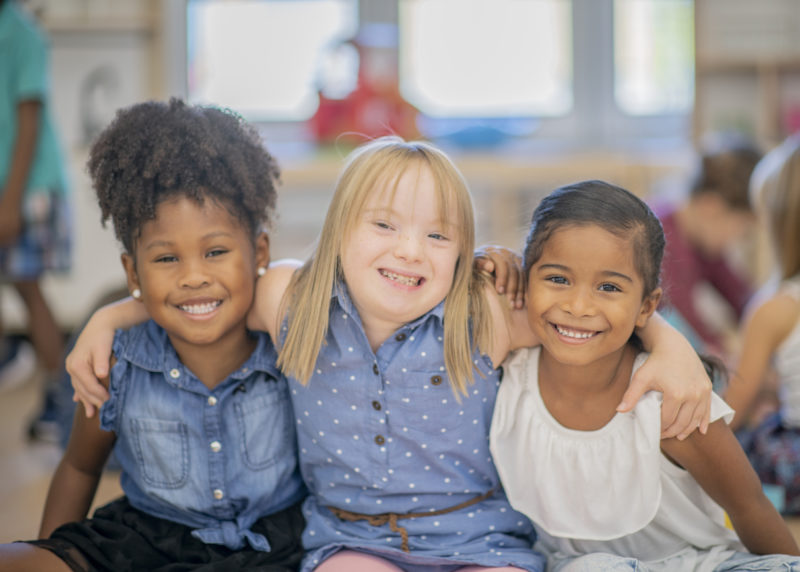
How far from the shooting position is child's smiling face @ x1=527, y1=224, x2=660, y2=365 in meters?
1.14

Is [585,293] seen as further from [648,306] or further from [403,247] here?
[403,247]

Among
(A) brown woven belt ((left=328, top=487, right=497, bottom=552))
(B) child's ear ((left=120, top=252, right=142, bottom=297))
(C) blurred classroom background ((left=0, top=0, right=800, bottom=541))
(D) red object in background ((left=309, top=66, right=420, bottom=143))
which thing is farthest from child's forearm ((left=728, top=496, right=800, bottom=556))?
(D) red object in background ((left=309, top=66, right=420, bottom=143))

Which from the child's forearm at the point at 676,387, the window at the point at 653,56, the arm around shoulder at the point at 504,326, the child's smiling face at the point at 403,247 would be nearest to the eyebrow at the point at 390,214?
the child's smiling face at the point at 403,247

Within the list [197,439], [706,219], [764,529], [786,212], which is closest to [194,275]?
[197,439]

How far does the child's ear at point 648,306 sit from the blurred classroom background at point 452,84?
6.32 ft

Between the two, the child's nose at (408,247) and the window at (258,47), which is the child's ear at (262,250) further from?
the window at (258,47)

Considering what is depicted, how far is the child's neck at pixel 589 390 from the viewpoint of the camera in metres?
1.21

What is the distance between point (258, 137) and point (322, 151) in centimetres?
Result: 204

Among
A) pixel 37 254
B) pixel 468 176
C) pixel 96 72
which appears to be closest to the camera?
pixel 37 254

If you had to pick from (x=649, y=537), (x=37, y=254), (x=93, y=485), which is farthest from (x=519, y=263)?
(x=37, y=254)

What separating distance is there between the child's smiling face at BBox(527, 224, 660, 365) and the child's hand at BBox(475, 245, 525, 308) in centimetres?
6

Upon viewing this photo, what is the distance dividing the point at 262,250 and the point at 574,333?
48cm

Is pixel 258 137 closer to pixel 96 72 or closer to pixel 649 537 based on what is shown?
pixel 649 537

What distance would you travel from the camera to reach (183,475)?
4.19ft
